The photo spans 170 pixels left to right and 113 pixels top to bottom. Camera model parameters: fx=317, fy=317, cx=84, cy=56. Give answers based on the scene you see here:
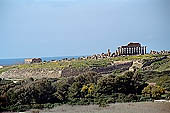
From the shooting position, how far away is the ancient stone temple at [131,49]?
39.0 m

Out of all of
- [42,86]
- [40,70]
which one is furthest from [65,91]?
[40,70]

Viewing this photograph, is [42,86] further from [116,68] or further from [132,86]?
[116,68]

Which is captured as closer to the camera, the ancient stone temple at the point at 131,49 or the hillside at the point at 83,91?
the hillside at the point at 83,91

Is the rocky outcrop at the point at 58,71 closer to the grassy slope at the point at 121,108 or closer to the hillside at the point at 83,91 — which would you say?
the hillside at the point at 83,91

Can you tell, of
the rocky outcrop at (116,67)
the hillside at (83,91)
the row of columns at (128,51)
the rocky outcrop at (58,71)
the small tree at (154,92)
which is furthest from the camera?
the row of columns at (128,51)

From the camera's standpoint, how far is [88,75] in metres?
20.9

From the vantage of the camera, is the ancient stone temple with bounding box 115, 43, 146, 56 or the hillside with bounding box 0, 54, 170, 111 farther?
the ancient stone temple with bounding box 115, 43, 146, 56

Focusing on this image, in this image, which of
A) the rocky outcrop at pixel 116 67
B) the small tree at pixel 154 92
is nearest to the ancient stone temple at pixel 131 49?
the rocky outcrop at pixel 116 67

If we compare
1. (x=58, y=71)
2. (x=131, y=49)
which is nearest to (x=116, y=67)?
(x=58, y=71)

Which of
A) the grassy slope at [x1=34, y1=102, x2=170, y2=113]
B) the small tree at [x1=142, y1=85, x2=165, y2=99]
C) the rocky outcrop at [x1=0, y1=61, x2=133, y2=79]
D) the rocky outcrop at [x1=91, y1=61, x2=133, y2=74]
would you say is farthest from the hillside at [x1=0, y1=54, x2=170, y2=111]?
the rocky outcrop at [x1=91, y1=61, x2=133, y2=74]

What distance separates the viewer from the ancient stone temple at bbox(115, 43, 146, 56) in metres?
39.0

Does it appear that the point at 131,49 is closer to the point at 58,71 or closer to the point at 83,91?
the point at 58,71

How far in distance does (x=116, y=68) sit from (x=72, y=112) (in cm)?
1543

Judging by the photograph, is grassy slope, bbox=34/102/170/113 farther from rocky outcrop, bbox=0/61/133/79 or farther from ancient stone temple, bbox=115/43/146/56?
ancient stone temple, bbox=115/43/146/56
